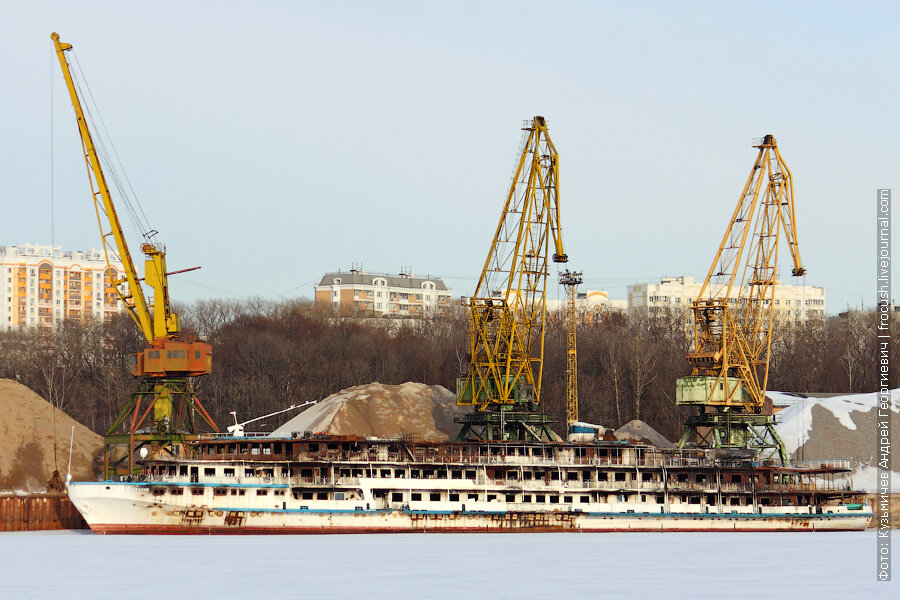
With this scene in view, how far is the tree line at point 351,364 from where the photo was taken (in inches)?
5054

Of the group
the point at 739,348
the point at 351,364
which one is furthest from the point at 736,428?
the point at 351,364

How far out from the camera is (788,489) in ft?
268

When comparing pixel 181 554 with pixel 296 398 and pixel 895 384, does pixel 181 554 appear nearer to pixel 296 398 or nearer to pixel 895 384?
pixel 296 398

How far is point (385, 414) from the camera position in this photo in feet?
357

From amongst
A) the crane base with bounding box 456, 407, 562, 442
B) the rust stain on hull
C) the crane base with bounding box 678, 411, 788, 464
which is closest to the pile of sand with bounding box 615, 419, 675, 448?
the crane base with bounding box 678, 411, 788, 464

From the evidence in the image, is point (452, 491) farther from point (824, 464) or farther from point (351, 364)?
A: point (351, 364)

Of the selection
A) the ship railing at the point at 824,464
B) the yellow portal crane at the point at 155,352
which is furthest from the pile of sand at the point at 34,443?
the ship railing at the point at 824,464

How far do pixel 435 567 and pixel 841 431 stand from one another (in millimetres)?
51981

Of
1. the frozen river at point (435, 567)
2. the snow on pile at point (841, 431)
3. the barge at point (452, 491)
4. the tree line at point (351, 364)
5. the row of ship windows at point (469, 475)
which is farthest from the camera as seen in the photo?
the tree line at point (351, 364)

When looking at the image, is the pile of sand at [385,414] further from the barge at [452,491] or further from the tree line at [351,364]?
the barge at [452,491]

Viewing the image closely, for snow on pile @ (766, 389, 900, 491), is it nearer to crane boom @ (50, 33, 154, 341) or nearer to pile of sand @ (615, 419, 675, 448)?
pile of sand @ (615, 419, 675, 448)

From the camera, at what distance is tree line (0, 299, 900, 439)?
128 m

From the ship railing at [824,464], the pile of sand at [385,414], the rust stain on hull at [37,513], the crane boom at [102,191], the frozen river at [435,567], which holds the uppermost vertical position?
the crane boom at [102,191]

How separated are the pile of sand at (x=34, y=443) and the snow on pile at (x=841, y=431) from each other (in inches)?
2237
